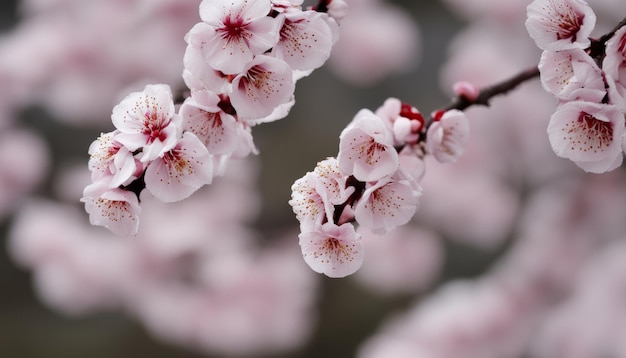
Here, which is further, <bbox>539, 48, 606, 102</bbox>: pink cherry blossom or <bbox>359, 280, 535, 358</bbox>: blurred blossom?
<bbox>359, 280, 535, 358</bbox>: blurred blossom

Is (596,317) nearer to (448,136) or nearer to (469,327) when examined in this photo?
(469,327)

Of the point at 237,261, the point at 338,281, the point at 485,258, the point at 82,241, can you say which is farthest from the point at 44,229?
the point at 485,258

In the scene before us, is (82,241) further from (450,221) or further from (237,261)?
(450,221)

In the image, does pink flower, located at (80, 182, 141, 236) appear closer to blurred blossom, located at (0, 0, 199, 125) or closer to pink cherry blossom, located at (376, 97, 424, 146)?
pink cherry blossom, located at (376, 97, 424, 146)

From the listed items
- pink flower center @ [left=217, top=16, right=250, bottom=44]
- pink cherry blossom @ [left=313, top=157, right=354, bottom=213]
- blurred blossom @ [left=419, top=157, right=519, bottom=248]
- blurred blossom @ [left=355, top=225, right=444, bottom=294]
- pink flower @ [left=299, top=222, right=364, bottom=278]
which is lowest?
blurred blossom @ [left=355, top=225, right=444, bottom=294]

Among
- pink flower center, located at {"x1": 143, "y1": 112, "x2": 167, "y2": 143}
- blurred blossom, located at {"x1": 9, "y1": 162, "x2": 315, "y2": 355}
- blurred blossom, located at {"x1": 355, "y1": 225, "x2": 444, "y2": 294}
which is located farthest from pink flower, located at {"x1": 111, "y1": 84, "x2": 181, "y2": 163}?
blurred blossom, located at {"x1": 355, "y1": 225, "x2": 444, "y2": 294}

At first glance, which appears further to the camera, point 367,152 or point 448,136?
point 448,136

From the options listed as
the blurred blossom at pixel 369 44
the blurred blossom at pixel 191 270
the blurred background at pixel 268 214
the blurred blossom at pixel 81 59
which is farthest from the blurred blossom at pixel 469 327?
the blurred blossom at pixel 81 59

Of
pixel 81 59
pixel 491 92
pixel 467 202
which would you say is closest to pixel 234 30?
pixel 491 92
